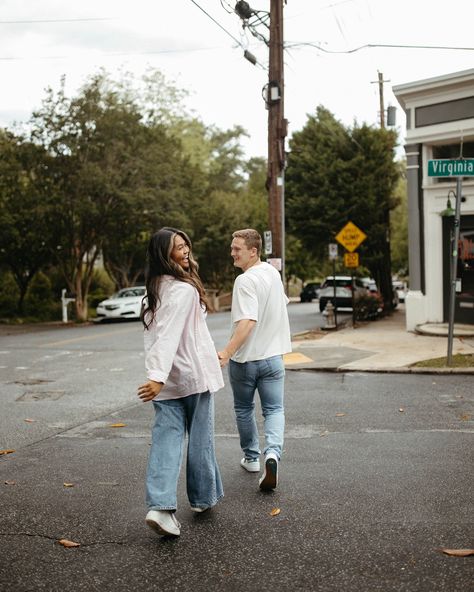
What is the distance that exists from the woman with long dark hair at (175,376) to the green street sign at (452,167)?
7.79 meters

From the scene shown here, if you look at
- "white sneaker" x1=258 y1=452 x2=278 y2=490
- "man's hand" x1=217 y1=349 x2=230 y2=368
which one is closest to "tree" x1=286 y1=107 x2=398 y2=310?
"white sneaker" x1=258 y1=452 x2=278 y2=490

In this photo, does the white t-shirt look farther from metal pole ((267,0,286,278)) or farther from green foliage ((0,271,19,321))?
green foliage ((0,271,19,321))

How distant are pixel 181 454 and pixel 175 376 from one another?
1.74 ft

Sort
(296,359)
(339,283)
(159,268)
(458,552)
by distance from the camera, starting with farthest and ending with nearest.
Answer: (339,283)
(296,359)
(159,268)
(458,552)

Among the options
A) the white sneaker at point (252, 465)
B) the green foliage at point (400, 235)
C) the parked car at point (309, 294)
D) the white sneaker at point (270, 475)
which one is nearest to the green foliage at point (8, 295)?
the parked car at point (309, 294)

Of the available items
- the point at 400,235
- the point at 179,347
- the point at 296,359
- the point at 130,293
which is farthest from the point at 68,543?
the point at 400,235

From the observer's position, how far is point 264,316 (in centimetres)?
562

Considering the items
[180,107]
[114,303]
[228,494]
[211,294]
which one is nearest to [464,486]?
[228,494]

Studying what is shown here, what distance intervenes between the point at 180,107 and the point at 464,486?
50.9 meters

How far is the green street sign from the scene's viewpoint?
1142 centimetres

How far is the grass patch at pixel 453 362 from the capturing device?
11.6m

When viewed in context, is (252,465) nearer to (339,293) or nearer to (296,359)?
(296,359)

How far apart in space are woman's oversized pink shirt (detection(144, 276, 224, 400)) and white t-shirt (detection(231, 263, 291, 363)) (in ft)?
2.85

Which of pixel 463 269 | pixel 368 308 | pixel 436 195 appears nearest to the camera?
pixel 463 269
